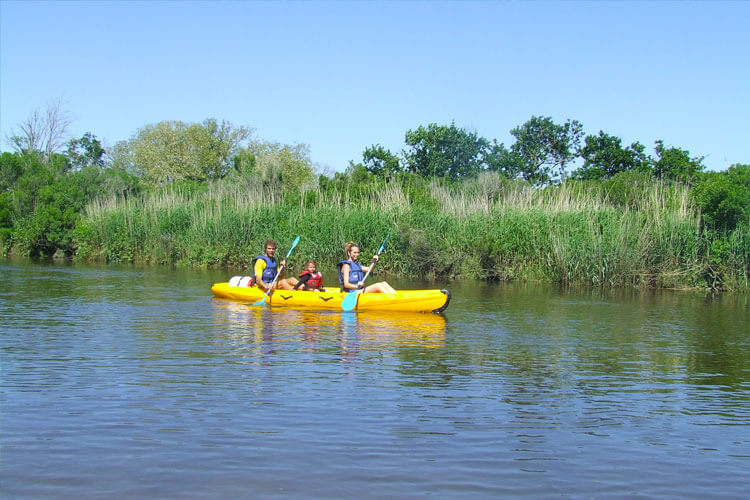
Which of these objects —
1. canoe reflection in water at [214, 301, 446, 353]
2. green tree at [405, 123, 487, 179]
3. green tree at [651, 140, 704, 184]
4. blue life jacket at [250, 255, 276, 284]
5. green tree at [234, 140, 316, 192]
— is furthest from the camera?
green tree at [234, 140, 316, 192]

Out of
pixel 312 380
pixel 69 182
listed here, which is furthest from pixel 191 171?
pixel 312 380

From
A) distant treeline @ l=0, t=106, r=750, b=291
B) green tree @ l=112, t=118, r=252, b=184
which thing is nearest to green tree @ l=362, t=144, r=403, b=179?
→ distant treeline @ l=0, t=106, r=750, b=291

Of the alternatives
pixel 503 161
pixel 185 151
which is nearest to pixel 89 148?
pixel 185 151

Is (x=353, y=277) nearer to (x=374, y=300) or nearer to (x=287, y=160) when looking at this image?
(x=374, y=300)

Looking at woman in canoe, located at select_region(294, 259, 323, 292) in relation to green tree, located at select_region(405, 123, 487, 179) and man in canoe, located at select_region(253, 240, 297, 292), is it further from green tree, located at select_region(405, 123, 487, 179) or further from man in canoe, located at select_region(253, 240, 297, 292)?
green tree, located at select_region(405, 123, 487, 179)

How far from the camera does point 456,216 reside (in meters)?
20.2

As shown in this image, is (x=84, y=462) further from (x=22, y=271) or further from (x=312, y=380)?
(x=22, y=271)

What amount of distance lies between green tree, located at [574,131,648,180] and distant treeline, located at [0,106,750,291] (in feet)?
0.22

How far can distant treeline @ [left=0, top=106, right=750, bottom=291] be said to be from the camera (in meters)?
17.5

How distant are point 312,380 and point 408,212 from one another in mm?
13234

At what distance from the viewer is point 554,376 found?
7812 millimetres

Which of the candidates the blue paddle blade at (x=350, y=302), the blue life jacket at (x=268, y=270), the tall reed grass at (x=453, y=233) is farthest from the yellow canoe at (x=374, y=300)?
the tall reed grass at (x=453, y=233)

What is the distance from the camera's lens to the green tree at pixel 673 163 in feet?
89.5

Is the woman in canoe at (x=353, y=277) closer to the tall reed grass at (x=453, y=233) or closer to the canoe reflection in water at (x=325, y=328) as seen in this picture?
the canoe reflection in water at (x=325, y=328)
